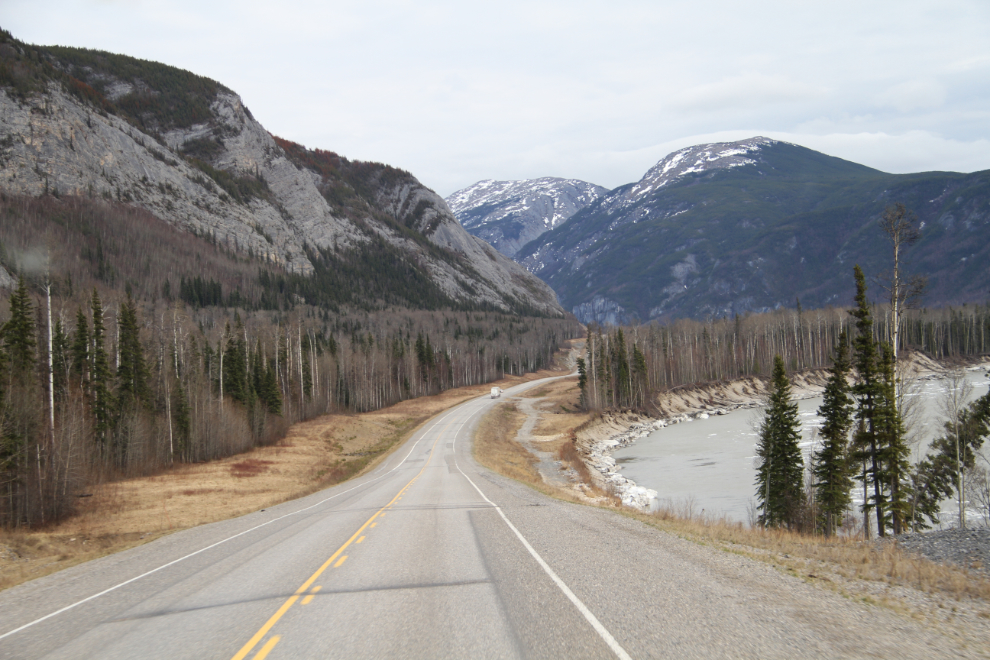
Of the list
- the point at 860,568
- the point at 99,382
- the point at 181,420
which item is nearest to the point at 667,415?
the point at 181,420

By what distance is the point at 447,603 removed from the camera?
7.09 metres

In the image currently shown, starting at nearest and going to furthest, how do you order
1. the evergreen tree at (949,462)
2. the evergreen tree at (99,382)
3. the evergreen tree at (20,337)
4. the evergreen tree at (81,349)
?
the evergreen tree at (949,462) < the evergreen tree at (20,337) < the evergreen tree at (99,382) < the evergreen tree at (81,349)

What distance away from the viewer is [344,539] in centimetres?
1212

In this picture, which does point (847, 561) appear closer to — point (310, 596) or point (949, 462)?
point (310, 596)

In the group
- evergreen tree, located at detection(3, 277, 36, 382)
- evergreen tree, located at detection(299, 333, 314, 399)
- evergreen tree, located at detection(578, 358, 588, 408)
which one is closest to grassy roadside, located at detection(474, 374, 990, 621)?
evergreen tree, located at detection(3, 277, 36, 382)

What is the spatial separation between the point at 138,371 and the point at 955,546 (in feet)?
156

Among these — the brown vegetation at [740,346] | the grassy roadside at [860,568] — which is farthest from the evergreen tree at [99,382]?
the brown vegetation at [740,346]

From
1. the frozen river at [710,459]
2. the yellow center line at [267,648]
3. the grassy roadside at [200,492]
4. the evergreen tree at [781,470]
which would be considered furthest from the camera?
the frozen river at [710,459]

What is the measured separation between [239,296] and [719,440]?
147 meters

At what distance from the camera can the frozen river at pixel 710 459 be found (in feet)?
105

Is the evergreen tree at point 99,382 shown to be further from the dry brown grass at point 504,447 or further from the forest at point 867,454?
the forest at point 867,454

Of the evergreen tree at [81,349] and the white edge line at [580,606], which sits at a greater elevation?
the evergreen tree at [81,349]

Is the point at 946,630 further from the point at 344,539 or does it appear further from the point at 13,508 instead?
the point at 13,508

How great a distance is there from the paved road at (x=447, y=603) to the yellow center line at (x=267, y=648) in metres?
0.02
